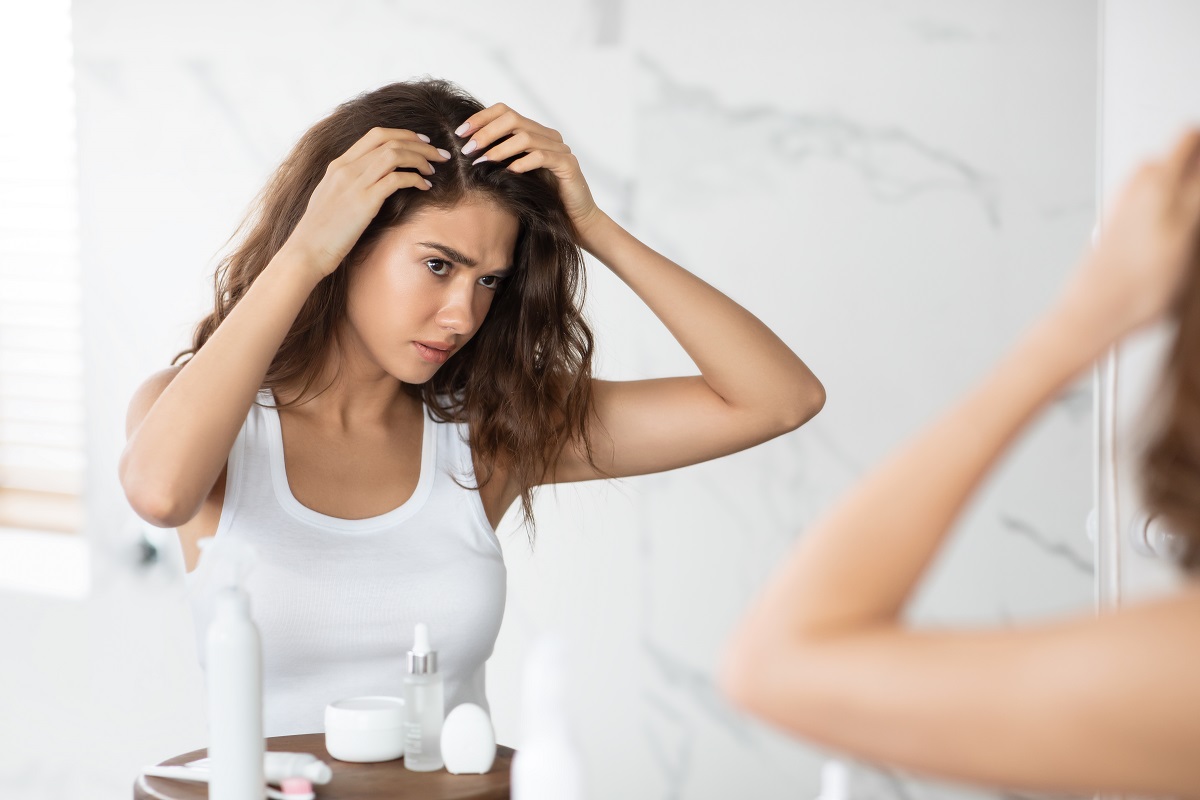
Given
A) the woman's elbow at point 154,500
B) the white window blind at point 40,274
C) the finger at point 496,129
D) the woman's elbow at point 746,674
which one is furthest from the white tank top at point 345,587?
the white window blind at point 40,274

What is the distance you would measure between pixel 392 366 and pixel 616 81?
773mm

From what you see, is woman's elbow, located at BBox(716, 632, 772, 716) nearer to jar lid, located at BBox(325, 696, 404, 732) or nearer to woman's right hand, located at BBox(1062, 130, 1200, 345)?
woman's right hand, located at BBox(1062, 130, 1200, 345)

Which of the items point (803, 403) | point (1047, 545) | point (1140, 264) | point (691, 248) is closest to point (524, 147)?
point (803, 403)

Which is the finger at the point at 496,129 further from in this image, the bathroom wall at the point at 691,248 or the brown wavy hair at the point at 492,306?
the bathroom wall at the point at 691,248

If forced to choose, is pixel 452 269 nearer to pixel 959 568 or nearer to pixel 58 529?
pixel 959 568

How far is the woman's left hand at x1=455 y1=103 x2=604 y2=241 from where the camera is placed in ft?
4.17

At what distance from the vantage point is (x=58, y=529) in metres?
2.19

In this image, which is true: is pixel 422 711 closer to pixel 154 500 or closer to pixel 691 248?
pixel 154 500

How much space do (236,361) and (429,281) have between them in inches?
9.6

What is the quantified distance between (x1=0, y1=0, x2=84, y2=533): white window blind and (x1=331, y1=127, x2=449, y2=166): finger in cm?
113

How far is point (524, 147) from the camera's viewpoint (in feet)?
4.19

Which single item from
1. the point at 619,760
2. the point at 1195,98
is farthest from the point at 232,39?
the point at 1195,98

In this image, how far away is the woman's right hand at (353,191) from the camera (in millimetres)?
1174

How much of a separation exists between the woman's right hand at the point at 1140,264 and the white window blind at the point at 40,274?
2.01m
